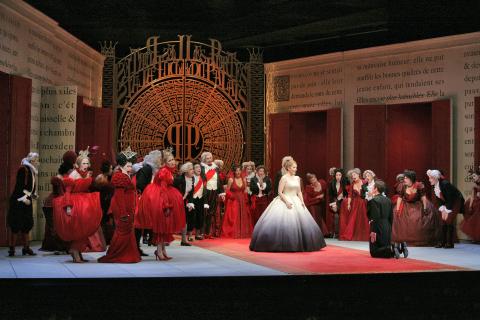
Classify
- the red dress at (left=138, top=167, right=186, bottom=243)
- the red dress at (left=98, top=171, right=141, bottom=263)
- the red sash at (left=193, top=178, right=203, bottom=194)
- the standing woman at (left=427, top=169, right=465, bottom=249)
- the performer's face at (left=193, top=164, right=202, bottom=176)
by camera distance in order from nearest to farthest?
the red dress at (left=98, top=171, right=141, bottom=263)
the red dress at (left=138, top=167, right=186, bottom=243)
the standing woman at (left=427, top=169, right=465, bottom=249)
the red sash at (left=193, top=178, right=203, bottom=194)
the performer's face at (left=193, top=164, right=202, bottom=176)

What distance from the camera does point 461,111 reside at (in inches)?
579

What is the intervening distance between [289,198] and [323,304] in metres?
4.23

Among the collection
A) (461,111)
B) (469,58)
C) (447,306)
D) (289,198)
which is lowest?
(447,306)

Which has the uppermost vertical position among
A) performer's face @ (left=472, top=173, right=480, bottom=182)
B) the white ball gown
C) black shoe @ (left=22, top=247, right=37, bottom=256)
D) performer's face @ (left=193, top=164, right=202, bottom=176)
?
performer's face @ (left=193, top=164, right=202, bottom=176)

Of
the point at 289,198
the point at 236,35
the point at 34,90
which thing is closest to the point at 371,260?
the point at 289,198

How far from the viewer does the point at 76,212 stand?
33.2ft

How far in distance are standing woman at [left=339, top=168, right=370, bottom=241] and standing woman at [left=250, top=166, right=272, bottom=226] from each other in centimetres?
146

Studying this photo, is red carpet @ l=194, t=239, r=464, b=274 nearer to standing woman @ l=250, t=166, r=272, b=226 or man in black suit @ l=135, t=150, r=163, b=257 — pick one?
man in black suit @ l=135, t=150, r=163, b=257

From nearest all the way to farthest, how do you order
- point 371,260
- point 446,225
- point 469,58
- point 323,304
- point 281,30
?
point 323,304 → point 371,260 → point 446,225 → point 469,58 → point 281,30

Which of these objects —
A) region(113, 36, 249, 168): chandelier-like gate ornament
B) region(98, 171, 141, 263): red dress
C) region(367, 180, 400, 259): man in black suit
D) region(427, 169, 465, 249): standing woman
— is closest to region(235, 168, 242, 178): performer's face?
region(113, 36, 249, 168): chandelier-like gate ornament

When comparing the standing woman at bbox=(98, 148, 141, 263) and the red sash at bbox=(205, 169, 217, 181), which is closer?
the standing woman at bbox=(98, 148, 141, 263)

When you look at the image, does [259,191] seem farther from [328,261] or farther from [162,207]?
[162,207]

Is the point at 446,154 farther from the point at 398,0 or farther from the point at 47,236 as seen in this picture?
the point at 47,236

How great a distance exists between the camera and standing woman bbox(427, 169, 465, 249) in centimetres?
1326
